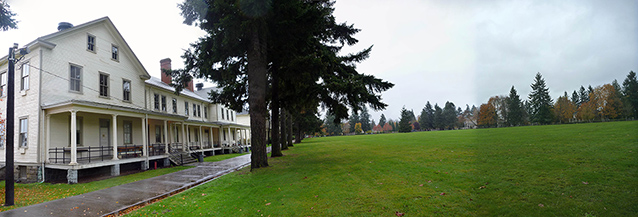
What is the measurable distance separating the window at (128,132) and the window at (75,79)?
373cm

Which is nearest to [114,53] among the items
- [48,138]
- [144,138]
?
[144,138]

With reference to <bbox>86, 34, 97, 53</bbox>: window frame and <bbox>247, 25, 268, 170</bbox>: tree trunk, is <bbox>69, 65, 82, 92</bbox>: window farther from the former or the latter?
<bbox>247, 25, 268, 170</bbox>: tree trunk

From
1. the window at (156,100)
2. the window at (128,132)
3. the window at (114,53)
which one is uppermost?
the window at (114,53)

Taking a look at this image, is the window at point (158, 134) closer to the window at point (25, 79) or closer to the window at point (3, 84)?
the window at point (25, 79)

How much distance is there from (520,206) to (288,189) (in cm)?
539

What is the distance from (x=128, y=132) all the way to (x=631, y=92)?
23.7 metres

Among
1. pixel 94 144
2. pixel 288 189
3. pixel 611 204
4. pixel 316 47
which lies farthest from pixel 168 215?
pixel 94 144

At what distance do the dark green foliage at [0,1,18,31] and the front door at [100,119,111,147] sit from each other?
6347mm

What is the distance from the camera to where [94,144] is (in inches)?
639

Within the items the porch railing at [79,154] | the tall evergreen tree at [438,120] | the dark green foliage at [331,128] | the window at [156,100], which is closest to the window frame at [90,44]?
the window at [156,100]

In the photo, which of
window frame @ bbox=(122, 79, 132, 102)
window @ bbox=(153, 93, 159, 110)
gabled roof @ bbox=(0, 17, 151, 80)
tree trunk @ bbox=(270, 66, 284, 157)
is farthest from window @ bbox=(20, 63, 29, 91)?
tree trunk @ bbox=(270, 66, 284, 157)

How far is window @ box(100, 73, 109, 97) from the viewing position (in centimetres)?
1730

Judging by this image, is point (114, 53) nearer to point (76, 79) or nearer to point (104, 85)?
point (104, 85)

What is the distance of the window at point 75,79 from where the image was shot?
15.4 m
